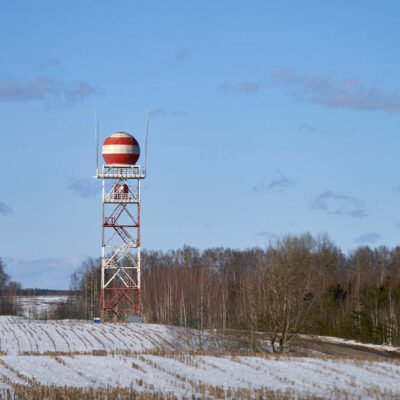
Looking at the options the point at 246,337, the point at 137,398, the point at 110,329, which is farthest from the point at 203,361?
the point at 110,329

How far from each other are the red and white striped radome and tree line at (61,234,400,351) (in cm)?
1485

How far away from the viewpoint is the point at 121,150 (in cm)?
7738

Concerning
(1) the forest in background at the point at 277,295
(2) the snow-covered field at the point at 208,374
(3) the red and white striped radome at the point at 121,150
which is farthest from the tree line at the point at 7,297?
(2) the snow-covered field at the point at 208,374

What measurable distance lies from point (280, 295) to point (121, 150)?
3180 cm

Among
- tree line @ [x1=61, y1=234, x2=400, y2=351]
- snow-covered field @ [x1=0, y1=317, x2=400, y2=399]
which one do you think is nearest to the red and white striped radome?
tree line @ [x1=61, y1=234, x2=400, y2=351]

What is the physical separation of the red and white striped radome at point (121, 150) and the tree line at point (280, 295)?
14850 millimetres

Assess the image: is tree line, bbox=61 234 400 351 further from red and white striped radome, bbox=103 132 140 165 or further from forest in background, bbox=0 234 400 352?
red and white striped radome, bbox=103 132 140 165

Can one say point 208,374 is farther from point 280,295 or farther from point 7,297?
point 7,297

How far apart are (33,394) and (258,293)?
1121 inches

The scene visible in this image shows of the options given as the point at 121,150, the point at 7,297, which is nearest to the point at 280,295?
the point at 121,150

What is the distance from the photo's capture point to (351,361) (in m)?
38.7

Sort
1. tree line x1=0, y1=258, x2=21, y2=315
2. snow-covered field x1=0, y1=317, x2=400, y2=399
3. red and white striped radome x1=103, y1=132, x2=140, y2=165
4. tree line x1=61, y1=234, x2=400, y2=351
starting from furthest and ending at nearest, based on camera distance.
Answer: tree line x1=0, y1=258, x2=21, y2=315
red and white striped radome x1=103, y1=132, x2=140, y2=165
tree line x1=61, y1=234, x2=400, y2=351
snow-covered field x1=0, y1=317, x2=400, y2=399

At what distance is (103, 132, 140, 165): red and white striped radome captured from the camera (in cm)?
7744

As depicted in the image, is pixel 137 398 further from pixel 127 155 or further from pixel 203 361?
pixel 127 155
